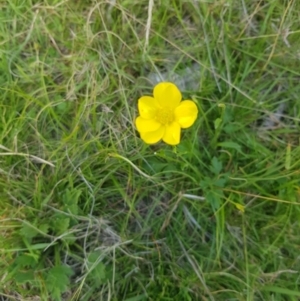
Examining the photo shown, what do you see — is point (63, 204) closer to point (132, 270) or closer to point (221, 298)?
point (132, 270)

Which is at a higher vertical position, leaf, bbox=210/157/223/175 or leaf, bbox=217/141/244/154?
leaf, bbox=217/141/244/154

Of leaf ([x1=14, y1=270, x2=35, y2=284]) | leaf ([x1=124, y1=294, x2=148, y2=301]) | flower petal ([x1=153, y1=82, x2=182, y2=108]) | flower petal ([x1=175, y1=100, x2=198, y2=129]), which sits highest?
flower petal ([x1=153, y1=82, x2=182, y2=108])

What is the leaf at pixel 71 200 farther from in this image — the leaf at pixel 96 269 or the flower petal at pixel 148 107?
the flower petal at pixel 148 107

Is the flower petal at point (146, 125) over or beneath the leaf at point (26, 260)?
over

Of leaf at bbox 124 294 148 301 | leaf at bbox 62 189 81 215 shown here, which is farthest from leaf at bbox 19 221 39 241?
leaf at bbox 124 294 148 301

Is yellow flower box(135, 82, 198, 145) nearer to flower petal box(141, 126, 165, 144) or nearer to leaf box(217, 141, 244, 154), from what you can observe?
flower petal box(141, 126, 165, 144)

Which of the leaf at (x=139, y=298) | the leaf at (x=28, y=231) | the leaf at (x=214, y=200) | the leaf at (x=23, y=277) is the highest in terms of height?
the leaf at (x=28, y=231)

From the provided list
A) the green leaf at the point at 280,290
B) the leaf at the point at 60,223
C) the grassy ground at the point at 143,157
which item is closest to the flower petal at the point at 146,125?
the grassy ground at the point at 143,157
